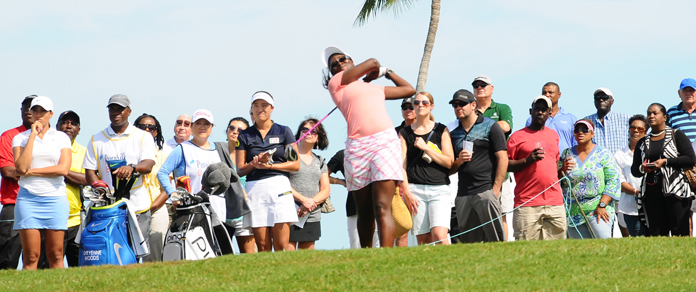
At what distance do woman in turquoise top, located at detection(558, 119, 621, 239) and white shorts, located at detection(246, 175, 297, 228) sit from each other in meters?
3.49

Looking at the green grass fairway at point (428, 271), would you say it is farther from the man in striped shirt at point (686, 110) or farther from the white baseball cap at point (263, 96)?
the man in striped shirt at point (686, 110)

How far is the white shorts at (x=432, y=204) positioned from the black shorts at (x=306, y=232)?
185cm

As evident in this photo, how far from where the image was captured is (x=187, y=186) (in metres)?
9.60

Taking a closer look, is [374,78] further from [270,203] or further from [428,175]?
[270,203]

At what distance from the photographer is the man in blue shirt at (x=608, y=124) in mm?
12766

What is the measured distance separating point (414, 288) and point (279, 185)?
3.45 metres

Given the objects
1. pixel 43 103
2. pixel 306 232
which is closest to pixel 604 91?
pixel 306 232

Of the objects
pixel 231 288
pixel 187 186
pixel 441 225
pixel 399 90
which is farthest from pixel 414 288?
pixel 187 186

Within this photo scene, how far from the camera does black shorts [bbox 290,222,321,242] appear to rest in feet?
36.6

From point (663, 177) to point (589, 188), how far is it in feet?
2.89

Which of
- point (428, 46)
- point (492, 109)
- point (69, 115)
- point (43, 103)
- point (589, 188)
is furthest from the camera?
point (428, 46)

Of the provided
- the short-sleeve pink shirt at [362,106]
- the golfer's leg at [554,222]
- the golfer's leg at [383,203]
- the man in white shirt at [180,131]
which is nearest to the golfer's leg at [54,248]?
the man in white shirt at [180,131]

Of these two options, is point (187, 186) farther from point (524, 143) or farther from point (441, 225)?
point (524, 143)

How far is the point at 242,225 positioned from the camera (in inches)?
412
